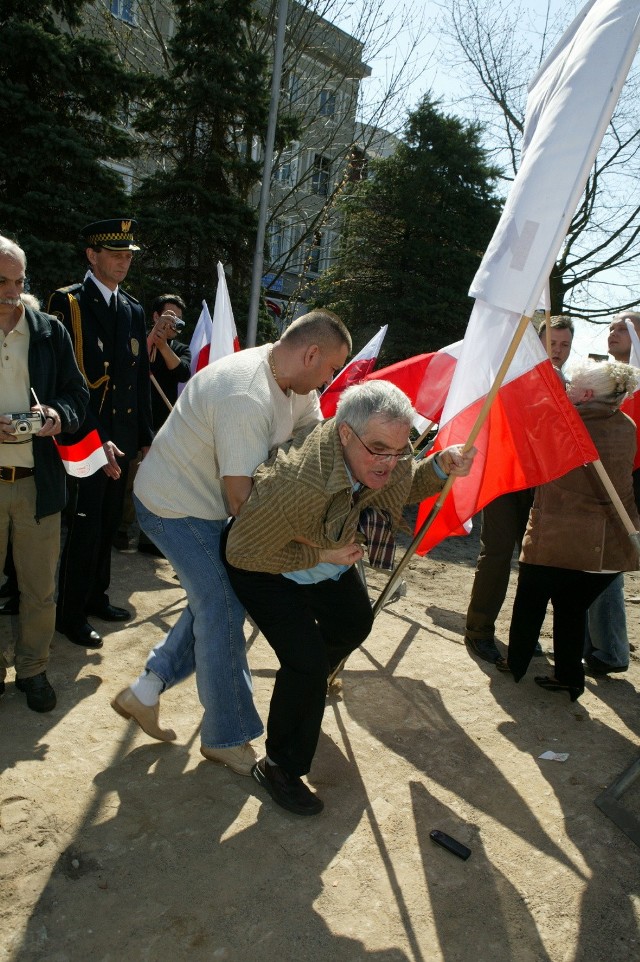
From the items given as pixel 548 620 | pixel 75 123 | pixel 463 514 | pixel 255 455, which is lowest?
pixel 548 620

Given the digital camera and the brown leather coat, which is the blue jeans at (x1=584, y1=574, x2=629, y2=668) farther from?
the digital camera

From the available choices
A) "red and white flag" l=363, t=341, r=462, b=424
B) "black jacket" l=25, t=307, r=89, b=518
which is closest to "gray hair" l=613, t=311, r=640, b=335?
"red and white flag" l=363, t=341, r=462, b=424

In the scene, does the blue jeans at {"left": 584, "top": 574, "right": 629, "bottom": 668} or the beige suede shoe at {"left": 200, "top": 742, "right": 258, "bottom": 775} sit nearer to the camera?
the beige suede shoe at {"left": 200, "top": 742, "right": 258, "bottom": 775}

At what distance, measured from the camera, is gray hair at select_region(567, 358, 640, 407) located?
4.05 m

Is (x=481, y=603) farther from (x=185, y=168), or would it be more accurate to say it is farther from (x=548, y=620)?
(x=185, y=168)

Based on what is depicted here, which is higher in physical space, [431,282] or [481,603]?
[431,282]

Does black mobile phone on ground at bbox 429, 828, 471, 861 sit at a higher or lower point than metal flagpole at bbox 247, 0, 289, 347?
lower

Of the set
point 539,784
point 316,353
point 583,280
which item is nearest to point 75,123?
point 316,353

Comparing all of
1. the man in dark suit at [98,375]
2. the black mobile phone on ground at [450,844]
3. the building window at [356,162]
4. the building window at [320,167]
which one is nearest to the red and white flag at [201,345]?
the man in dark suit at [98,375]

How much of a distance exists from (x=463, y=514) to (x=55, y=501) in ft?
6.63

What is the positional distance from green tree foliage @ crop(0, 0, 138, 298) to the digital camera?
231 inches

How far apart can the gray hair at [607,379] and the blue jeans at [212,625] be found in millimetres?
2230

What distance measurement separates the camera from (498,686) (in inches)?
179

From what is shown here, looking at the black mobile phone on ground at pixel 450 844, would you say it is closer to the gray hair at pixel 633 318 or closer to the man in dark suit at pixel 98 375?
the man in dark suit at pixel 98 375
